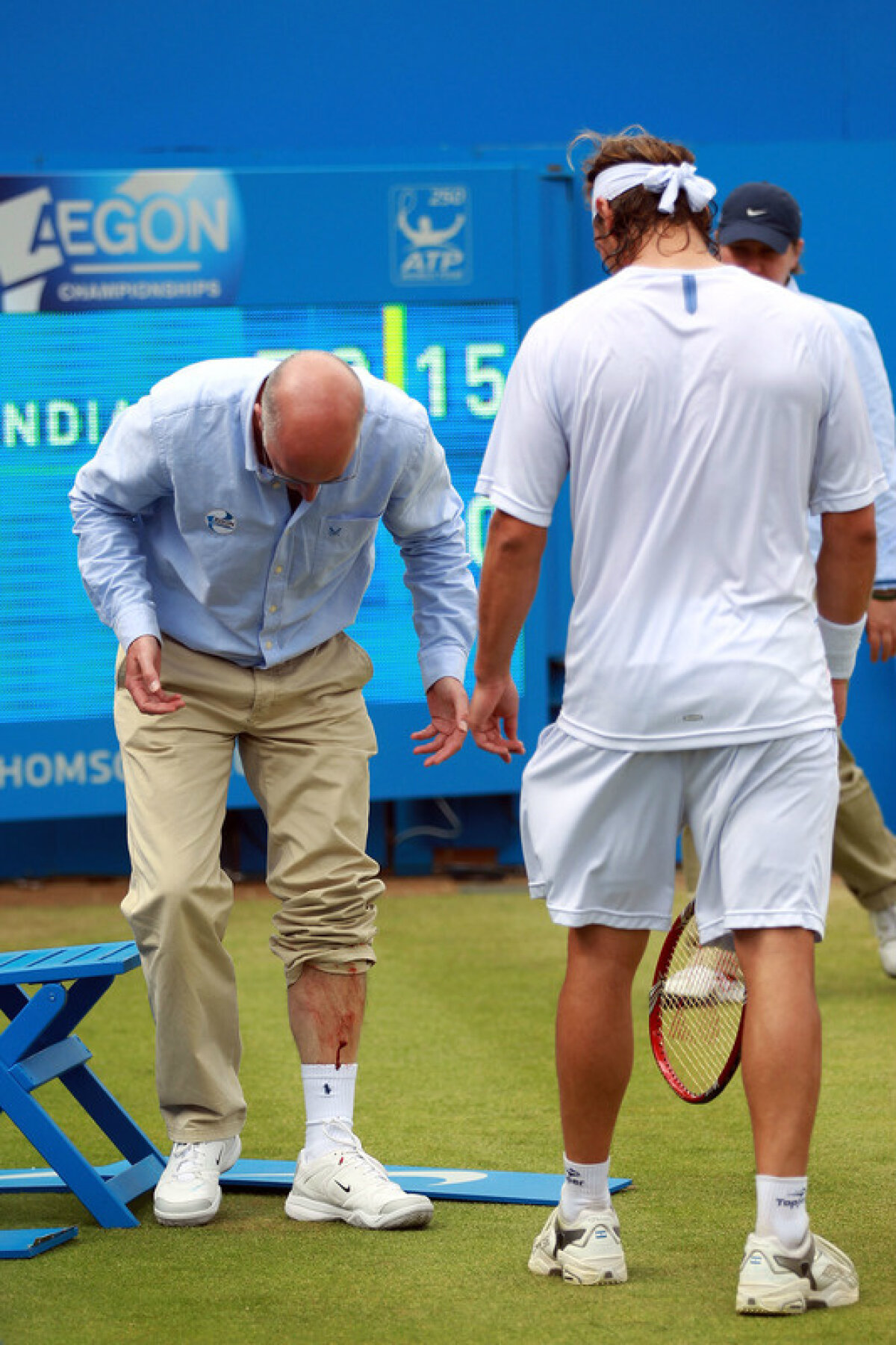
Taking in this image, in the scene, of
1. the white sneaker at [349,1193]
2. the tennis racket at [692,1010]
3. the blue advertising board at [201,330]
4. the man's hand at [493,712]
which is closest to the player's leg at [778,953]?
the man's hand at [493,712]

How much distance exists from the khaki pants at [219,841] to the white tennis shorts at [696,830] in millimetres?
690

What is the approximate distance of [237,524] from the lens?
3289mm

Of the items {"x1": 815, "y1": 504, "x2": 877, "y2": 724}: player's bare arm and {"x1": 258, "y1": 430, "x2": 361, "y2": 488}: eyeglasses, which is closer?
{"x1": 815, "y1": 504, "x2": 877, "y2": 724}: player's bare arm

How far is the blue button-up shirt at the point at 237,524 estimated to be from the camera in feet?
10.7

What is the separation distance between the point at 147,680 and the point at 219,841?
336 mm

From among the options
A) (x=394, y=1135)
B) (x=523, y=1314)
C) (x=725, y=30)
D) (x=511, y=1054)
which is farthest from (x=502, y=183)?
(x=523, y=1314)

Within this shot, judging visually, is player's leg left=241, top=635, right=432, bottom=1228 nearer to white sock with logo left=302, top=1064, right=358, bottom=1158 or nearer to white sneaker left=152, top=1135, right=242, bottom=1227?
white sock with logo left=302, top=1064, right=358, bottom=1158

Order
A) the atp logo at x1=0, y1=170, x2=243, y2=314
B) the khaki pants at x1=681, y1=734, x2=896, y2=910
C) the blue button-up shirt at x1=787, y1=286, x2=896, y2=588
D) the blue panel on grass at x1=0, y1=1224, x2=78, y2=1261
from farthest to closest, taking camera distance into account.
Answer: the atp logo at x1=0, y1=170, x2=243, y2=314
the khaki pants at x1=681, y1=734, x2=896, y2=910
the blue button-up shirt at x1=787, y1=286, x2=896, y2=588
the blue panel on grass at x1=0, y1=1224, x2=78, y2=1261

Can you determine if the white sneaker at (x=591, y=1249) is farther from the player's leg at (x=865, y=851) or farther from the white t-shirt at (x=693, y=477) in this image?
the player's leg at (x=865, y=851)

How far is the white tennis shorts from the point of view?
2635 millimetres

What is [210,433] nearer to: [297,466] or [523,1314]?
[297,466]

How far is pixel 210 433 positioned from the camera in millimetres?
A: 3238

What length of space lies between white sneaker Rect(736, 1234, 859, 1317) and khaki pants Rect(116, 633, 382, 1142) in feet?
3.25

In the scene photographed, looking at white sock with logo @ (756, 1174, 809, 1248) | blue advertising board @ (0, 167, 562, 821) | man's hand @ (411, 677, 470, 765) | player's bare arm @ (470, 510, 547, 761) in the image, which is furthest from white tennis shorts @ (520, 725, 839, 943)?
blue advertising board @ (0, 167, 562, 821)
